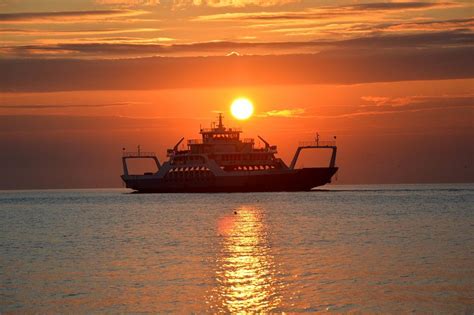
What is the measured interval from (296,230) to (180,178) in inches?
3779

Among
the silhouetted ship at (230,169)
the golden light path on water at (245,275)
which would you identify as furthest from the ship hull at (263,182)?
the golden light path on water at (245,275)

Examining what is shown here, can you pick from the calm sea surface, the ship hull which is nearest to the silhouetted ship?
the ship hull

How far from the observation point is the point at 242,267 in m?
46.7

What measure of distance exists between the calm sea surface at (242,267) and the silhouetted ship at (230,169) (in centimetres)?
7477

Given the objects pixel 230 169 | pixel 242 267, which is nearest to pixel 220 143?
pixel 230 169

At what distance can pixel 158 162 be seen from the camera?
7032 inches

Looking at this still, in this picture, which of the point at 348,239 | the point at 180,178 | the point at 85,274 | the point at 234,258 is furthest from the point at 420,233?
the point at 180,178

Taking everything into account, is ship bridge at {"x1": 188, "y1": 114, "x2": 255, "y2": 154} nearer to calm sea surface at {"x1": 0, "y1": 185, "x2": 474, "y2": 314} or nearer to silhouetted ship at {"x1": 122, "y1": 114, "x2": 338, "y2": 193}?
silhouetted ship at {"x1": 122, "y1": 114, "x2": 338, "y2": 193}

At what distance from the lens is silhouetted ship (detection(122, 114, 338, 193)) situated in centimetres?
15775

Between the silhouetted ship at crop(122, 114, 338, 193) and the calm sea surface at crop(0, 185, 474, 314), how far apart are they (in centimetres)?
7477

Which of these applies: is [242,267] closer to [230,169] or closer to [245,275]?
[245,275]

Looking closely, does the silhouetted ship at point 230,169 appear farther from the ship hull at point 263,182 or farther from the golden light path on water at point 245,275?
the golden light path on water at point 245,275

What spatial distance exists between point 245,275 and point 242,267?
335 centimetres

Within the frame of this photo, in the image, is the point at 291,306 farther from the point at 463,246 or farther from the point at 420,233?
the point at 420,233
